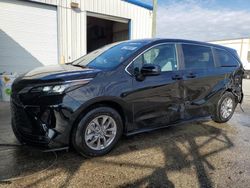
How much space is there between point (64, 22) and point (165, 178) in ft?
26.0

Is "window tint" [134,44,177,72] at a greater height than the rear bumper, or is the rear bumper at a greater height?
"window tint" [134,44,177,72]

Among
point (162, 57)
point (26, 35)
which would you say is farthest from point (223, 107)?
point (26, 35)

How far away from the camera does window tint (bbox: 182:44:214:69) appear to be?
14.4ft

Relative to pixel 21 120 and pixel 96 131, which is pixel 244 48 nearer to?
pixel 96 131

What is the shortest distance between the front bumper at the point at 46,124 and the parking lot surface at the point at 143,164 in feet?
1.16

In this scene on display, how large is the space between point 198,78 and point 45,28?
6.60m

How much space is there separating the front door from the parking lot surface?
0.47 meters

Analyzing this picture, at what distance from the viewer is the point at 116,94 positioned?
3391 millimetres

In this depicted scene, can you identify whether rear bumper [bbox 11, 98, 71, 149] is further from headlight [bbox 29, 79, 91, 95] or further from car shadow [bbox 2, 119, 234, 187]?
car shadow [bbox 2, 119, 234, 187]

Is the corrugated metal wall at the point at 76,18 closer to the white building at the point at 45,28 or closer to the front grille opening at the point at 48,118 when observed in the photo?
the white building at the point at 45,28

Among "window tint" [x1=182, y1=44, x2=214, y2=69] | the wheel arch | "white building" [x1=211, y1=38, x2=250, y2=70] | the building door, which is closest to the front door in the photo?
the wheel arch

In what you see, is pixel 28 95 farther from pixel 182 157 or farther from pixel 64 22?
pixel 64 22

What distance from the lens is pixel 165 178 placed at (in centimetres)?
291

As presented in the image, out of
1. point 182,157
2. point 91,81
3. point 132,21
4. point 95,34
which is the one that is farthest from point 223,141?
point 95,34
